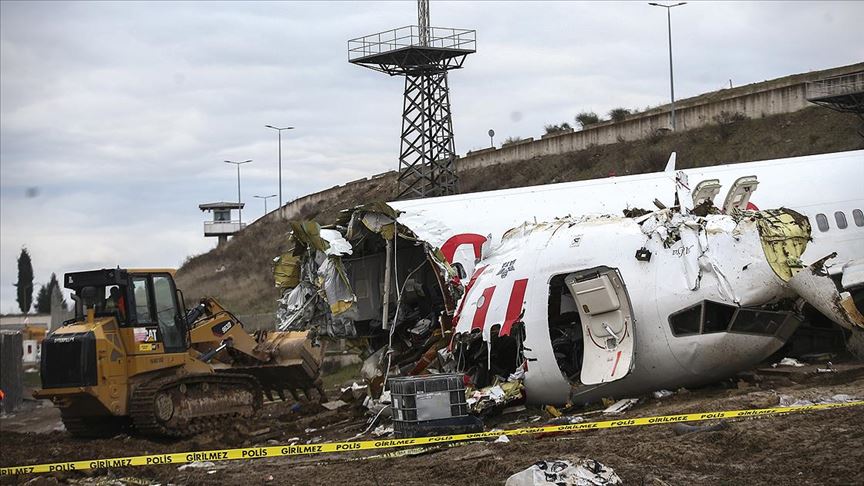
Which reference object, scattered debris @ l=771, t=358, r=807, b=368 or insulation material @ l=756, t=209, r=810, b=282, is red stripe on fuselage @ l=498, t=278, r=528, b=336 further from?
scattered debris @ l=771, t=358, r=807, b=368

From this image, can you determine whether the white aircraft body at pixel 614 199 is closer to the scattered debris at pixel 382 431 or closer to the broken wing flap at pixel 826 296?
the broken wing flap at pixel 826 296

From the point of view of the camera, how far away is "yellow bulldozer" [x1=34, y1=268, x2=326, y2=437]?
781 inches

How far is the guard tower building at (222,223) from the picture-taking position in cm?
9112

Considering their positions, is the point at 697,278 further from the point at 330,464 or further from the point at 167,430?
the point at 167,430

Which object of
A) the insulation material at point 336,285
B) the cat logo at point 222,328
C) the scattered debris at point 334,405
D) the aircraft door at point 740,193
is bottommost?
the scattered debris at point 334,405

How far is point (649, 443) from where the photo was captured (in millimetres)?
12820

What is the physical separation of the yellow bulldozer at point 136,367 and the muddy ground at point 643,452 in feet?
2.31

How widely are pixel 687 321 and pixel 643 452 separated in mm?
4271

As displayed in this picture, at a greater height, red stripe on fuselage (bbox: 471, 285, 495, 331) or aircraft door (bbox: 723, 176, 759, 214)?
aircraft door (bbox: 723, 176, 759, 214)

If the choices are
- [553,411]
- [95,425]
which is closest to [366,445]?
[553,411]

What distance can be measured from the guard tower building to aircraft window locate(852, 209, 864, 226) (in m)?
75.2

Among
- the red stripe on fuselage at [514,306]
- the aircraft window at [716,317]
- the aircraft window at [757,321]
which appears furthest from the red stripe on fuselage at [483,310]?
the aircraft window at [757,321]

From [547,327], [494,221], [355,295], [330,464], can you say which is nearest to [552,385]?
[547,327]

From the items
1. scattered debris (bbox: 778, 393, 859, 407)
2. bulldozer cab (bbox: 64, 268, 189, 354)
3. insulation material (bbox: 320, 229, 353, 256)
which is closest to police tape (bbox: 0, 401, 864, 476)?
scattered debris (bbox: 778, 393, 859, 407)
